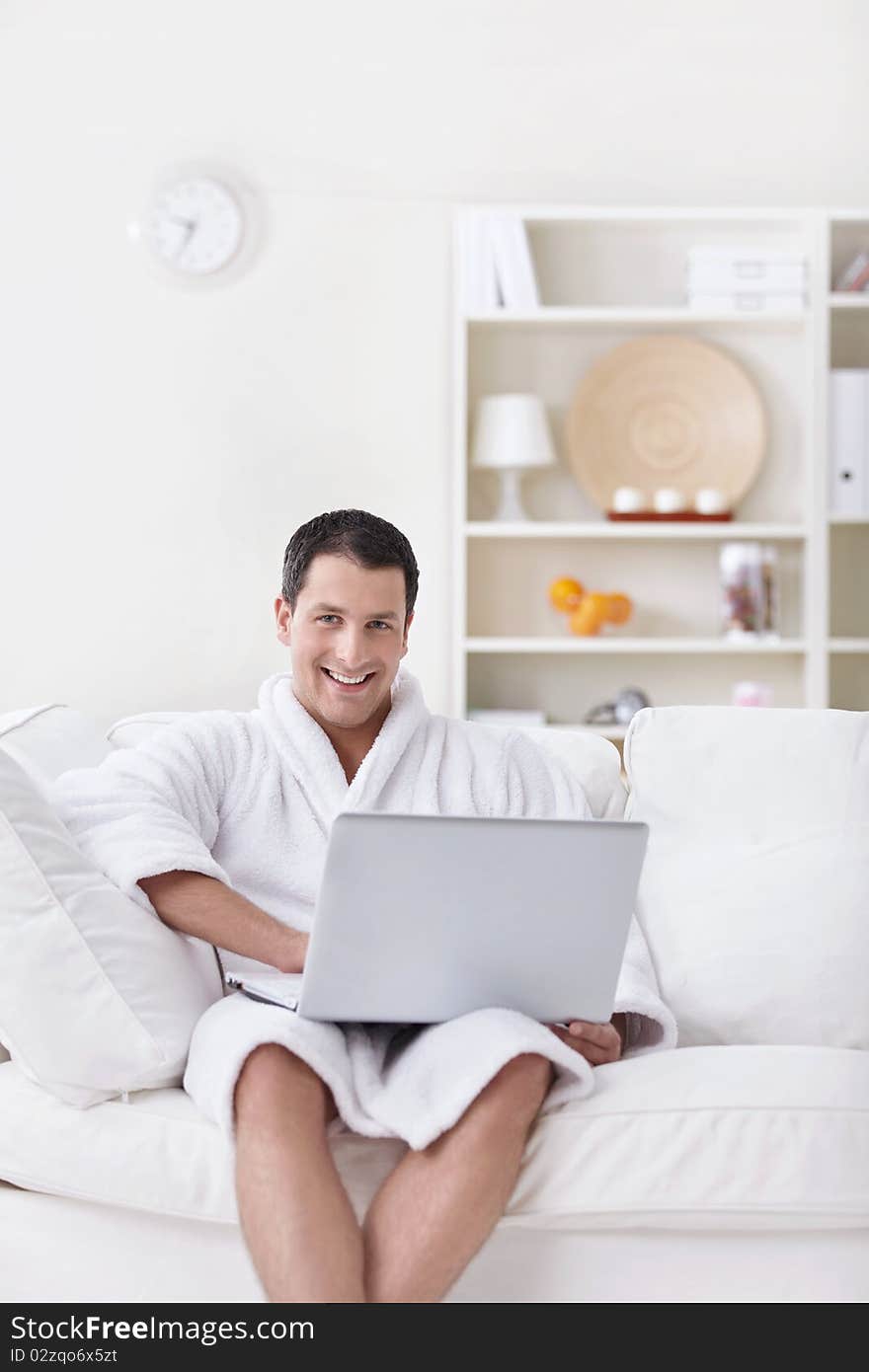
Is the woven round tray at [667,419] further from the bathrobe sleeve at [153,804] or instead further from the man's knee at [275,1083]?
the man's knee at [275,1083]

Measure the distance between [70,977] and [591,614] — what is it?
2.25 meters

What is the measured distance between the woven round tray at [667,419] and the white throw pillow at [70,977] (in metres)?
2.36

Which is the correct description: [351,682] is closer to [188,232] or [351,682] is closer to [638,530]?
[638,530]

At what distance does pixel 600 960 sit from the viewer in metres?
1.45

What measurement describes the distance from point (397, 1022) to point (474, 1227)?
29 centimetres

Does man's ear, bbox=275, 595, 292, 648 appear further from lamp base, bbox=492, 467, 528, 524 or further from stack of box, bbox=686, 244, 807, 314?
stack of box, bbox=686, 244, 807, 314

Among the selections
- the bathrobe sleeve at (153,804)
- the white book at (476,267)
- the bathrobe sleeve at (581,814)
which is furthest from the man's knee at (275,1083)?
the white book at (476,267)

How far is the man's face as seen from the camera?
1810 mm

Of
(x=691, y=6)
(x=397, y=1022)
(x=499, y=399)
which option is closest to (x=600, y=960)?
(x=397, y=1022)

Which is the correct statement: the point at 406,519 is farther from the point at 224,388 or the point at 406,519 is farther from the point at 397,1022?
the point at 397,1022

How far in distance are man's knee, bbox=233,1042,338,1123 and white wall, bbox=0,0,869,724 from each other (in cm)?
224

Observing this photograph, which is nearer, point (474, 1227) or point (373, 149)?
point (474, 1227)

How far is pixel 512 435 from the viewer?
11.6ft

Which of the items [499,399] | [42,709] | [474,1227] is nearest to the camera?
[474,1227]
